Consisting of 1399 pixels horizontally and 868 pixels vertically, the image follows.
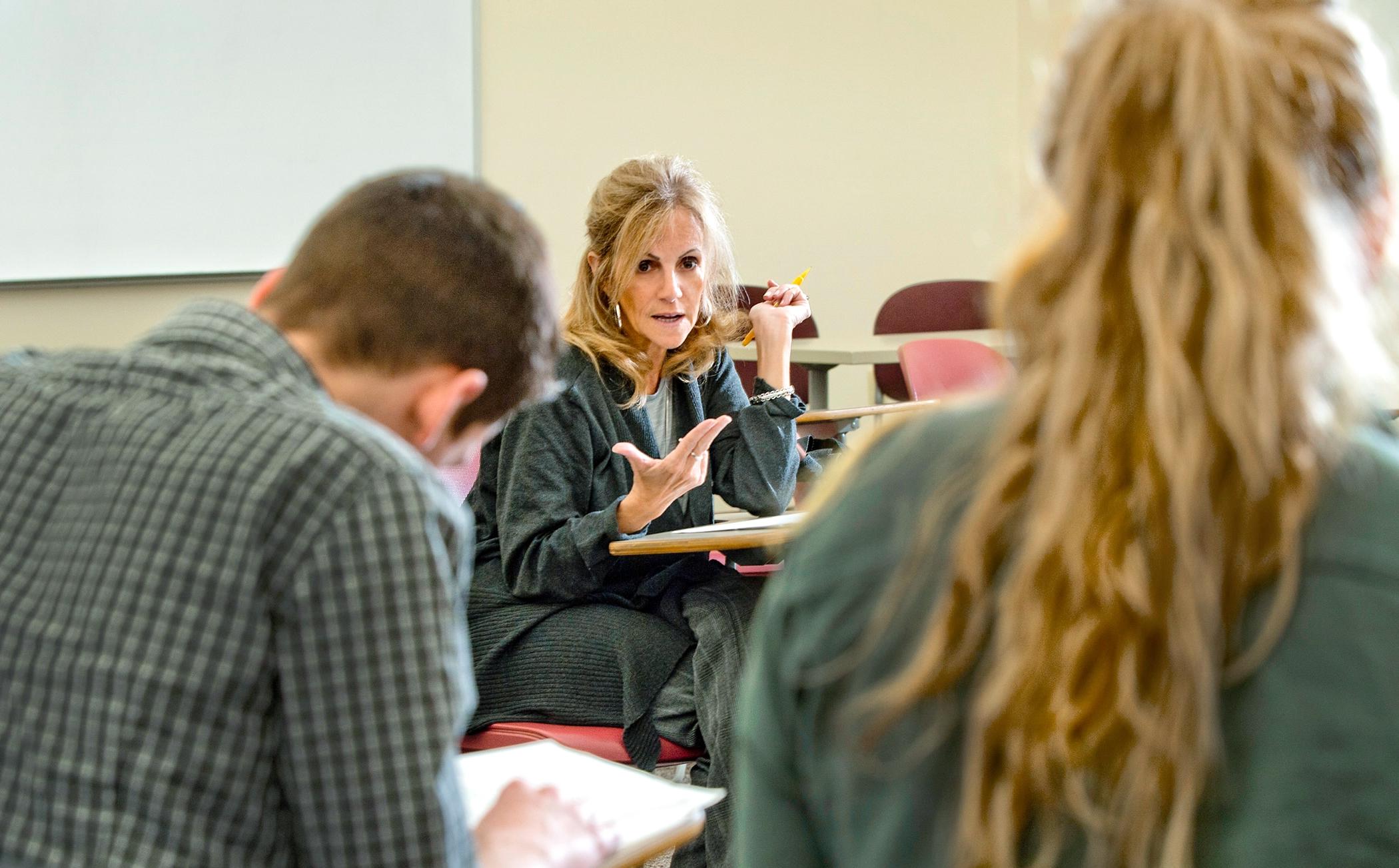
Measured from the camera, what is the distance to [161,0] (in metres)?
5.02

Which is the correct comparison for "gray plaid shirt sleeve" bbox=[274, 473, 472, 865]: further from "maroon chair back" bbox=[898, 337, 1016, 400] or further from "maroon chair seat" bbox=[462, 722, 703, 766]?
"maroon chair back" bbox=[898, 337, 1016, 400]

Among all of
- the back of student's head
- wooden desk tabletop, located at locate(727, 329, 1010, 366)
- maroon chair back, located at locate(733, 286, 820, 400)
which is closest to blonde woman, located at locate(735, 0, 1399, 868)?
the back of student's head

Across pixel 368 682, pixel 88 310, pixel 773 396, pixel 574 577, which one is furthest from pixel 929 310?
pixel 368 682

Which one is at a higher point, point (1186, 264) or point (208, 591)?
point (1186, 264)

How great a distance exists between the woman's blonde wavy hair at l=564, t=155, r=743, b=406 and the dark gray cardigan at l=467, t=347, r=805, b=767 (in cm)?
6

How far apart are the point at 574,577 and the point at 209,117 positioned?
3.84 meters

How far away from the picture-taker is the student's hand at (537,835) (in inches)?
36.5

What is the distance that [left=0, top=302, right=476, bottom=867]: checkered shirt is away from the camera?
788 millimetres

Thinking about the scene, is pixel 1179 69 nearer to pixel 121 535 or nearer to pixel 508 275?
pixel 508 275

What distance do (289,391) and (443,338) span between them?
0.41 feet

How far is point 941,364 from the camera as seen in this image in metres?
3.36

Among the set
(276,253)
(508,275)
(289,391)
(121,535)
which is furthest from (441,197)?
(276,253)

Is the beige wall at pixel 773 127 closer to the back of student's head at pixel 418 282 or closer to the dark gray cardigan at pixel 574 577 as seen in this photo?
the dark gray cardigan at pixel 574 577

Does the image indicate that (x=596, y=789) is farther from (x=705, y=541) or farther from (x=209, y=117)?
(x=209, y=117)
